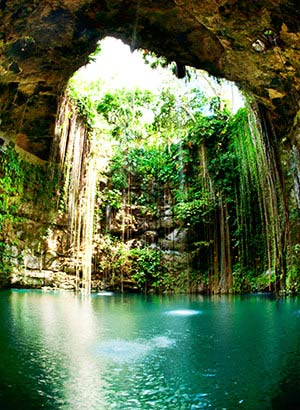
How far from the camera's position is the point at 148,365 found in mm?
2119

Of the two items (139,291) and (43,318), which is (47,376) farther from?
(139,291)

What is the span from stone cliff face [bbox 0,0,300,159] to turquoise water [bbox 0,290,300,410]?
3.56 metres

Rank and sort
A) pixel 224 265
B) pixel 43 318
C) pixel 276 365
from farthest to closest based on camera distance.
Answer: pixel 224 265, pixel 43 318, pixel 276 365

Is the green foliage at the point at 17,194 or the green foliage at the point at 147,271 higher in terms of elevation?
the green foliage at the point at 17,194

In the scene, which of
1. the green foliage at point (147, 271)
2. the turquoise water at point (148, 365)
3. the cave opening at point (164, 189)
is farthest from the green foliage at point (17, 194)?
the turquoise water at point (148, 365)

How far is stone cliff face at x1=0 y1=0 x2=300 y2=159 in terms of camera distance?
4531 millimetres

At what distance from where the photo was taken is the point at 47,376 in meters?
1.85

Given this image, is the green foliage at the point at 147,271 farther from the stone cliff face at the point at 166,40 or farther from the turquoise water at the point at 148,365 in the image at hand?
the turquoise water at the point at 148,365

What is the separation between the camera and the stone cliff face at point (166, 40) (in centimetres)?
453

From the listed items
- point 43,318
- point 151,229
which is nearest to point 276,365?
point 43,318

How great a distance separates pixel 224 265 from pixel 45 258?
4982 millimetres

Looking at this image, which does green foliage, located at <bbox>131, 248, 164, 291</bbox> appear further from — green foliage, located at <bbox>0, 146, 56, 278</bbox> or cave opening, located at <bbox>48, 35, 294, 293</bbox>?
green foliage, located at <bbox>0, 146, 56, 278</bbox>

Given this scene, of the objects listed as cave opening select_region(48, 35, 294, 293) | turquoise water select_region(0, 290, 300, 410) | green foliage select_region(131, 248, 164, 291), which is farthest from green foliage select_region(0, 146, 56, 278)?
turquoise water select_region(0, 290, 300, 410)

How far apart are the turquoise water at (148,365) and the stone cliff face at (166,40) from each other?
3562mm
